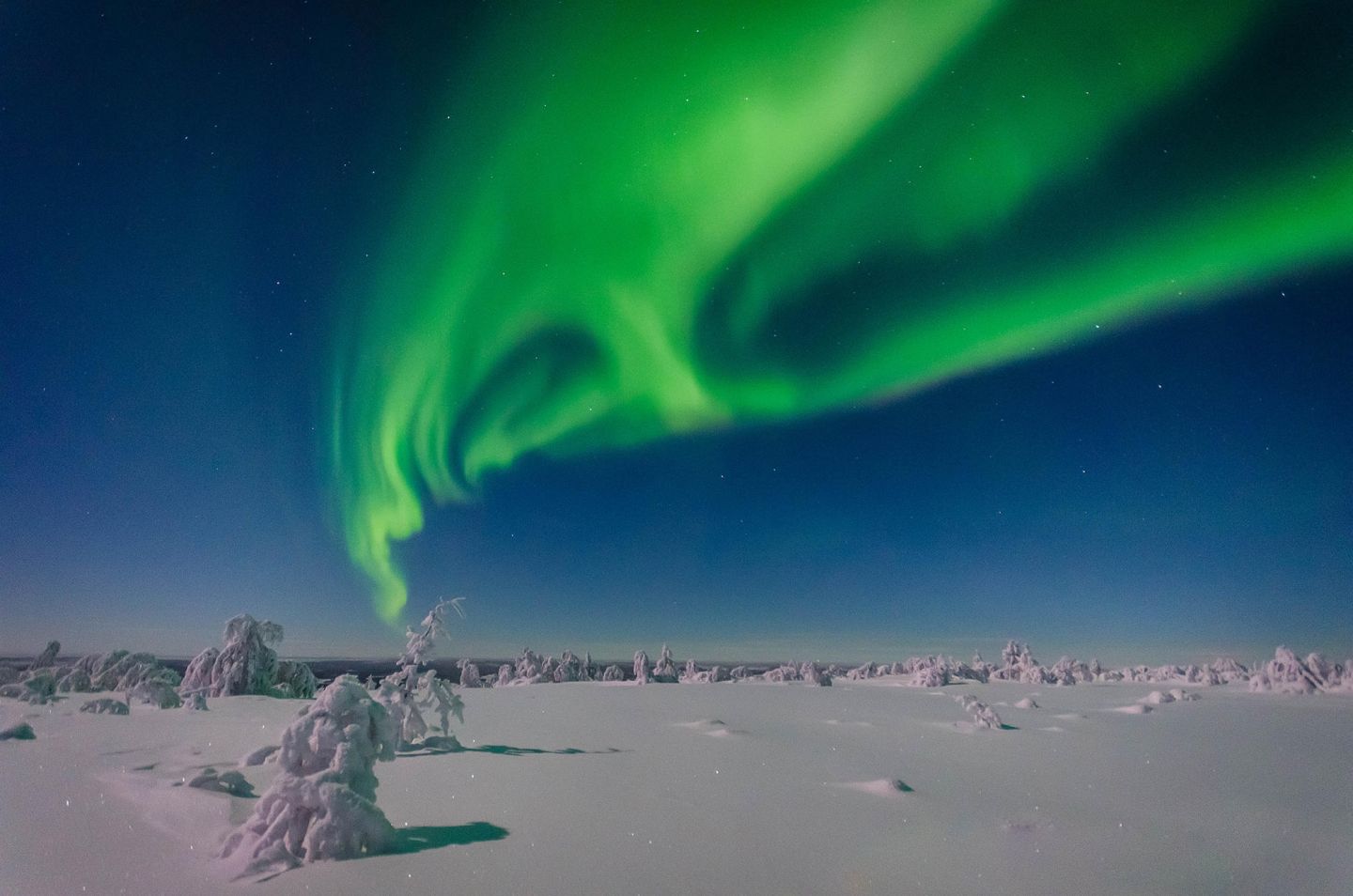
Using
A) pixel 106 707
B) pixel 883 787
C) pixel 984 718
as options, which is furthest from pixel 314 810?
pixel 984 718

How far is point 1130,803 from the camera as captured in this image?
853cm

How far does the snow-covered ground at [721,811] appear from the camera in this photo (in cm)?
561

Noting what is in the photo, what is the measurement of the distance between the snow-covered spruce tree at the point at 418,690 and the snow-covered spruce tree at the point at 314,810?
3.86 m

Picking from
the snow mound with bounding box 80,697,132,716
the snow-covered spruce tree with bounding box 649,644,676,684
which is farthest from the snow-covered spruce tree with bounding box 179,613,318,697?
the snow-covered spruce tree with bounding box 649,644,676,684

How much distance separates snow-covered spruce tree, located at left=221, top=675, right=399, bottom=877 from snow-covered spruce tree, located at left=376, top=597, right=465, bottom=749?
3.86 m

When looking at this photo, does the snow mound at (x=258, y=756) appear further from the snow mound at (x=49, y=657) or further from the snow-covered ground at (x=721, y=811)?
the snow mound at (x=49, y=657)

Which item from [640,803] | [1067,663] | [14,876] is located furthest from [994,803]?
[1067,663]

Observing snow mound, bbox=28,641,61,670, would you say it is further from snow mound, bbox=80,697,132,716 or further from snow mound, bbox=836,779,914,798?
snow mound, bbox=836,779,914,798

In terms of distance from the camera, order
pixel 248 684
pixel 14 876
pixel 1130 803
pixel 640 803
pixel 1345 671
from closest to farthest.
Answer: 1. pixel 14 876
2. pixel 640 803
3. pixel 1130 803
4. pixel 248 684
5. pixel 1345 671

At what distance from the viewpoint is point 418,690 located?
422 inches

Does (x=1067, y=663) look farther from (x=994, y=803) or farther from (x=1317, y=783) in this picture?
(x=994, y=803)

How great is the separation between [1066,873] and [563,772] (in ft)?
22.2

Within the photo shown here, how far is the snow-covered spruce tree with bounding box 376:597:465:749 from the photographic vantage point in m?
10.3

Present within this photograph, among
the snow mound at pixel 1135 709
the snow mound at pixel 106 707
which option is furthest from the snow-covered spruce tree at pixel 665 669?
the snow mound at pixel 106 707
